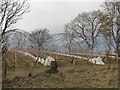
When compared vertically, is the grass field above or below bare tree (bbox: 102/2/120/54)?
below

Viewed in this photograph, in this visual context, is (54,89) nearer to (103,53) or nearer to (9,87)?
(9,87)

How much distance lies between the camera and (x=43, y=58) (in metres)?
42.4

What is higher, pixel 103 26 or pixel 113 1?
pixel 113 1

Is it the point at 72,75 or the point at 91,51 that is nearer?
the point at 72,75

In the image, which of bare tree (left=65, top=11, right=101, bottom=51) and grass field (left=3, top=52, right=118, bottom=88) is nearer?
grass field (left=3, top=52, right=118, bottom=88)

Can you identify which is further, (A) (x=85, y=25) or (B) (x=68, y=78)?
(A) (x=85, y=25)

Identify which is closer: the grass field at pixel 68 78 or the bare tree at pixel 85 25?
the grass field at pixel 68 78

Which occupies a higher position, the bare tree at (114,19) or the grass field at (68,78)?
the bare tree at (114,19)

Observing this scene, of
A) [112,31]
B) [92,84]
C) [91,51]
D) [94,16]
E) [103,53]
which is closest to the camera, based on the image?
[92,84]

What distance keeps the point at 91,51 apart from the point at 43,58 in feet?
31.0

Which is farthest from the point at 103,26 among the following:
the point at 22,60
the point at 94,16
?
the point at 94,16

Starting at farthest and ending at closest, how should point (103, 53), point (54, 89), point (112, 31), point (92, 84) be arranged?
point (103, 53), point (112, 31), point (92, 84), point (54, 89)

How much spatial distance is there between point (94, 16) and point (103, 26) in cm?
2102

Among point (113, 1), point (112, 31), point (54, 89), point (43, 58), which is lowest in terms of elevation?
point (54, 89)
